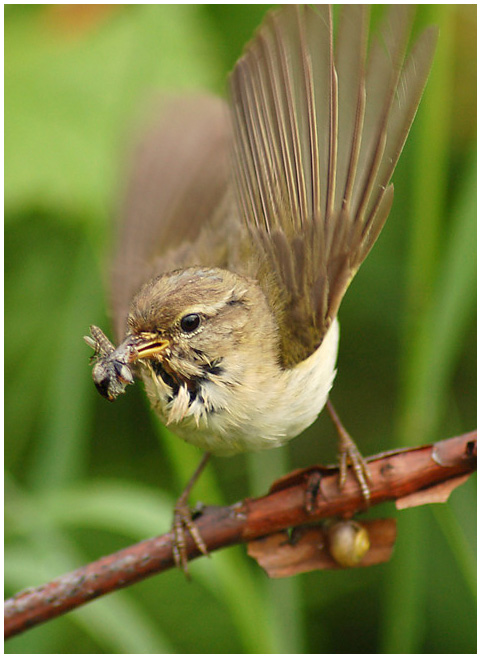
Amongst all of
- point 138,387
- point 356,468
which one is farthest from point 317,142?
point 138,387

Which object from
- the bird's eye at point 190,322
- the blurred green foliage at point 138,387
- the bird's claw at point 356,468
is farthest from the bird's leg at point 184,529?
the bird's eye at point 190,322

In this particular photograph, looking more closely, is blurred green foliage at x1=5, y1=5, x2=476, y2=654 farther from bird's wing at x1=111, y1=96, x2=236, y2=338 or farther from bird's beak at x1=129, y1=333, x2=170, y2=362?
bird's beak at x1=129, y1=333, x2=170, y2=362

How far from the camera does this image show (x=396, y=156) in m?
1.79

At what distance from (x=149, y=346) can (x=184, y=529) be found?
0.53 meters

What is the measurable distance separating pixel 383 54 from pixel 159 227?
1.07 meters

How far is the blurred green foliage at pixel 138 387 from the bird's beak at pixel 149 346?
0.67m

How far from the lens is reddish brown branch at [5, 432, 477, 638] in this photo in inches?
66.9

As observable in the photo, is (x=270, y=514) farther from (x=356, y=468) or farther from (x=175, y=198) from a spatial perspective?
(x=175, y=198)

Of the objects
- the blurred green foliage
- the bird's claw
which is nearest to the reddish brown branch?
the bird's claw

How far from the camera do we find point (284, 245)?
201 centimetres

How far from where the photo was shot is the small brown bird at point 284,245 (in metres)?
1.75

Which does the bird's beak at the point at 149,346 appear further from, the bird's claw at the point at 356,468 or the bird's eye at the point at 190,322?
the bird's claw at the point at 356,468

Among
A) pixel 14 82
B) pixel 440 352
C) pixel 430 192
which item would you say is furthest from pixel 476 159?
pixel 14 82

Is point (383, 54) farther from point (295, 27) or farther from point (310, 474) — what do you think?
point (310, 474)
